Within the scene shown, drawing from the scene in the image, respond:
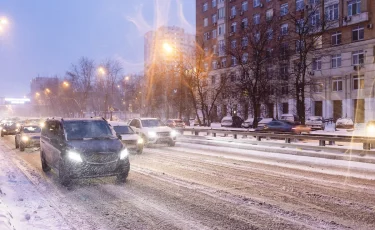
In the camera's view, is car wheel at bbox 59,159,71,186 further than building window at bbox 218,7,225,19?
No

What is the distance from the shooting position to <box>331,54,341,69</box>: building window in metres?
44.0

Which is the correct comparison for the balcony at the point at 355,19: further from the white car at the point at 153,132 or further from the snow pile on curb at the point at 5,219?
the snow pile on curb at the point at 5,219

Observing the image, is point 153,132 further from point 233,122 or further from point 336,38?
point 336,38

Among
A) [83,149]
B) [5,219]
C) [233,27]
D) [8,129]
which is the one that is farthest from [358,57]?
[5,219]

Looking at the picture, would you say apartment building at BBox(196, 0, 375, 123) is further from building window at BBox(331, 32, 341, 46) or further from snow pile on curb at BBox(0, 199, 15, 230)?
snow pile on curb at BBox(0, 199, 15, 230)

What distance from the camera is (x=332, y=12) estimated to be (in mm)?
44438

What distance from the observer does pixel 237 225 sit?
19.0ft

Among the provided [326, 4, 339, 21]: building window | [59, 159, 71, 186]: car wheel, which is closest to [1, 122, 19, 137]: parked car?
[59, 159, 71, 186]: car wheel

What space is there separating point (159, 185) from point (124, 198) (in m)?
1.52

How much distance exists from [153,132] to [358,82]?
3188 centimetres

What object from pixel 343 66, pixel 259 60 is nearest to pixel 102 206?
pixel 259 60

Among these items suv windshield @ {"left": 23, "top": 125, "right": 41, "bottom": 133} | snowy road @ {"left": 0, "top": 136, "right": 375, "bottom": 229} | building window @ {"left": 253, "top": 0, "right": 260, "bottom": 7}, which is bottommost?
snowy road @ {"left": 0, "top": 136, "right": 375, "bottom": 229}

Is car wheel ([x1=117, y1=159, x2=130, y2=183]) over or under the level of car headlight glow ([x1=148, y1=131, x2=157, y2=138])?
under

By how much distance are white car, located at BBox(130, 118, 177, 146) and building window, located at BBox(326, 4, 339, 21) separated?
32.2 meters
